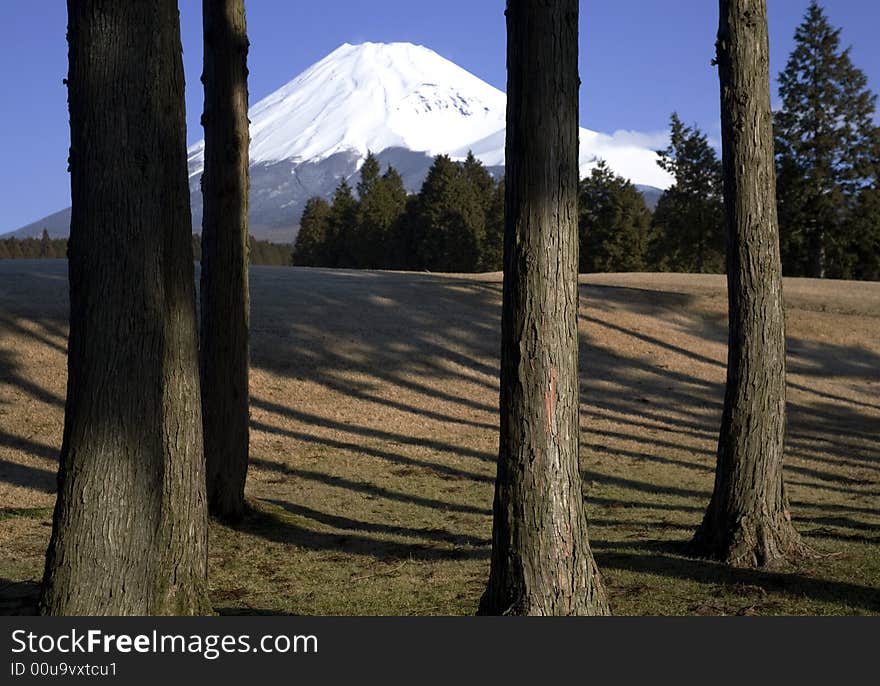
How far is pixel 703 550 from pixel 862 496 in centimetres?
492

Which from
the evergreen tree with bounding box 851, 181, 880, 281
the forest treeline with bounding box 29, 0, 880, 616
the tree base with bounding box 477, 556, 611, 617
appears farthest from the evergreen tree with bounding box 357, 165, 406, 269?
the tree base with bounding box 477, 556, 611, 617

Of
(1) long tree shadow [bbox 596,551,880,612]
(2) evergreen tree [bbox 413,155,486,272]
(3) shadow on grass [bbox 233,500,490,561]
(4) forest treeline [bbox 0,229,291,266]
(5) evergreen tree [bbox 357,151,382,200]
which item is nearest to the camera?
(1) long tree shadow [bbox 596,551,880,612]

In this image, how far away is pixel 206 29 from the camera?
374 inches

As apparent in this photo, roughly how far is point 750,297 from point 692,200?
41.2 m

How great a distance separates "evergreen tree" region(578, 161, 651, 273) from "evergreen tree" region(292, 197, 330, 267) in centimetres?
1902

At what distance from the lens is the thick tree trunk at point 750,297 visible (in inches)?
312

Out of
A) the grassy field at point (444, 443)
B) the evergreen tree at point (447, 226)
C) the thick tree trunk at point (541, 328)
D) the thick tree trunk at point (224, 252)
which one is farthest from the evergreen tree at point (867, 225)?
the thick tree trunk at point (541, 328)

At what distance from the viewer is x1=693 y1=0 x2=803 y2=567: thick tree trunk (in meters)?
7.93

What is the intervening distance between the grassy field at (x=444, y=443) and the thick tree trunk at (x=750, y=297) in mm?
629

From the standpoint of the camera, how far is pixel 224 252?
9633 millimetres

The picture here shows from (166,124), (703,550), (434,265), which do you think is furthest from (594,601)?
(434,265)

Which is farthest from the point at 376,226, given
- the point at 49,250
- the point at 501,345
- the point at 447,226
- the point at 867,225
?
the point at 49,250

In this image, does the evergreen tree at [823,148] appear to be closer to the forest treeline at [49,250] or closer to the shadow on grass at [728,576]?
the shadow on grass at [728,576]

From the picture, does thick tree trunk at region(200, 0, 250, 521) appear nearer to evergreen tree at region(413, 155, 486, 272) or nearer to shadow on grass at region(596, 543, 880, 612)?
shadow on grass at region(596, 543, 880, 612)
